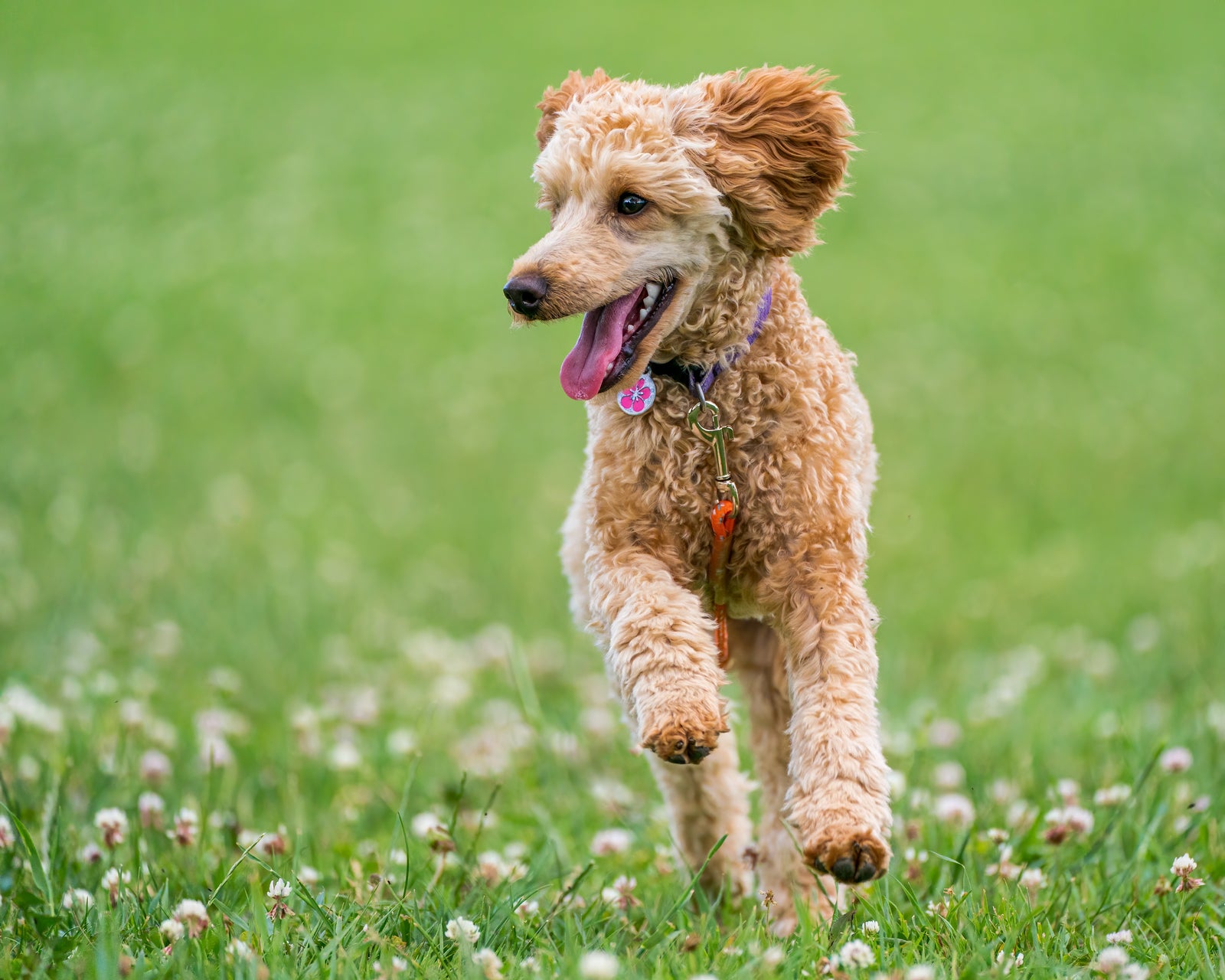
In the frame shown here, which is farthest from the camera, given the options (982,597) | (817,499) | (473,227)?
(473,227)

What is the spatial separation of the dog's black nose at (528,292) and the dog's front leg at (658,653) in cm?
66

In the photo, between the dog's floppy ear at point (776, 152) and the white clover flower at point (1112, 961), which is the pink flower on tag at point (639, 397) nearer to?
the dog's floppy ear at point (776, 152)

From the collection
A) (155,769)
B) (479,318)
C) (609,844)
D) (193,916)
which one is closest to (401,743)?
(155,769)

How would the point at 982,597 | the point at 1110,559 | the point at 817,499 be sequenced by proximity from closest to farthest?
the point at 817,499
the point at 982,597
the point at 1110,559

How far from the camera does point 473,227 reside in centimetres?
1495

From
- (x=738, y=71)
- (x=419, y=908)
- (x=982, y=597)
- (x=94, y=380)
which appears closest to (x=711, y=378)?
(x=738, y=71)

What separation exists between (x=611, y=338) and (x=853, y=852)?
51.8 inches

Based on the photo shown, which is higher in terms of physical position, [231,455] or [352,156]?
[352,156]

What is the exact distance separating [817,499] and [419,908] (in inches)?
56.2

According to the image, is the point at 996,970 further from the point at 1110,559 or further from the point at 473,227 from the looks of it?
the point at 473,227

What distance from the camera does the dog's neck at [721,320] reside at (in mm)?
3555

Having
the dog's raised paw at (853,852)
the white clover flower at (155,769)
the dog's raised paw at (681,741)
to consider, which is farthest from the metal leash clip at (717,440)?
the white clover flower at (155,769)

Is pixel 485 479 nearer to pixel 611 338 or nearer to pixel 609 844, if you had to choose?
pixel 609 844

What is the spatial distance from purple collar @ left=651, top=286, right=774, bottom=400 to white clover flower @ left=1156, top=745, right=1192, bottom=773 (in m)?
2.10
